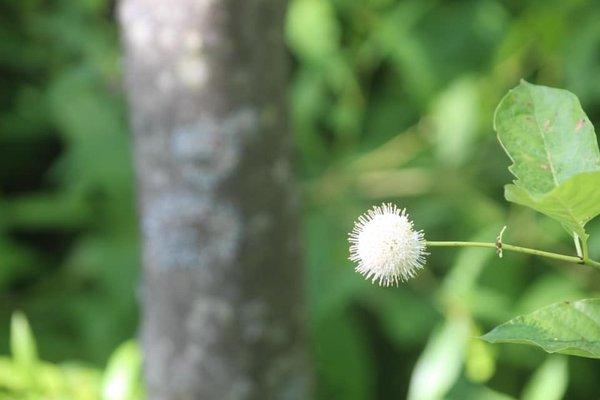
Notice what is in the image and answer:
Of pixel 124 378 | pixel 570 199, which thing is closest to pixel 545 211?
pixel 570 199

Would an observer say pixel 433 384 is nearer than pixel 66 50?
Yes

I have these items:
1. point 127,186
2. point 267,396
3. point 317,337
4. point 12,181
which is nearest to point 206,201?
point 267,396

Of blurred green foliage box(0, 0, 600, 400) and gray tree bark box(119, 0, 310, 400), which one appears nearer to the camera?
gray tree bark box(119, 0, 310, 400)

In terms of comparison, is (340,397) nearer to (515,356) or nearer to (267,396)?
(515,356)

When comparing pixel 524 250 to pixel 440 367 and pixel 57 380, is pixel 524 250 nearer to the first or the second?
pixel 440 367

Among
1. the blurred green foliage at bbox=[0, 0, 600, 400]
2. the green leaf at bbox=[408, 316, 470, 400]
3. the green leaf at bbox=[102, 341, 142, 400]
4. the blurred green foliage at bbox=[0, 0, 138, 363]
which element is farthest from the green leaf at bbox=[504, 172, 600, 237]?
the blurred green foliage at bbox=[0, 0, 138, 363]

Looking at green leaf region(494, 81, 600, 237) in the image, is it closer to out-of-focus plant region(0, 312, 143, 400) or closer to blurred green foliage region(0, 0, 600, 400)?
out-of-focus plant region(0, 312, 143, 400)
